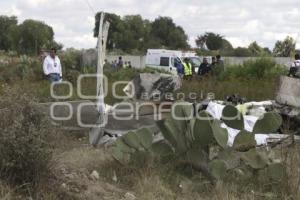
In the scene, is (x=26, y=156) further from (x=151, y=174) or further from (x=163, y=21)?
(x=163, y=21)

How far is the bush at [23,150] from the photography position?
5.77 m

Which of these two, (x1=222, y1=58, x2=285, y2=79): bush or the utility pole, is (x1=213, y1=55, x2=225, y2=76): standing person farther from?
the utility pole

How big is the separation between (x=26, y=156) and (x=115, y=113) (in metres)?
3.95

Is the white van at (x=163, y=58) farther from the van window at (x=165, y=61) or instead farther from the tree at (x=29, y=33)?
the tree at (x=29, y=33)

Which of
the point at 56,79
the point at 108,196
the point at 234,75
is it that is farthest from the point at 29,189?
the point at 234,75

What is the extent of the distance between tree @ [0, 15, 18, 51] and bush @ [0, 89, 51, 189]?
69611mm

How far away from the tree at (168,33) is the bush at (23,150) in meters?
74.5

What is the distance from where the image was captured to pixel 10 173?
5848mm

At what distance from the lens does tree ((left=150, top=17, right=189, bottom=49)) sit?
8088 centimetres

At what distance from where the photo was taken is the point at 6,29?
273 feet

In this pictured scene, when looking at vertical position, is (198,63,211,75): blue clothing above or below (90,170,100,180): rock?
above

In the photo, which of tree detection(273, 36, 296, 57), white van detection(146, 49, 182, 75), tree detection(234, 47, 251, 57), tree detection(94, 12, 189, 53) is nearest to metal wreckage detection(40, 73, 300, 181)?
tree detection(273, 36, 296, 57)

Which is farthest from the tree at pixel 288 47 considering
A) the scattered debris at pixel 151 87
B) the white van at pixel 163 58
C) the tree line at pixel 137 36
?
the tree line at pixel 137 36

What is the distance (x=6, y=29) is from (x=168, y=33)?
2330cm
